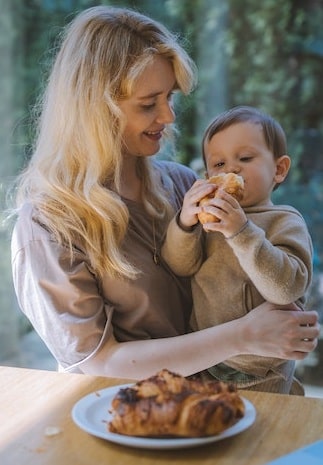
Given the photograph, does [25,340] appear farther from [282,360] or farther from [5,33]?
[282,360]

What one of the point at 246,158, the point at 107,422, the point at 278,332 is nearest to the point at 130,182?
the point at 246,158

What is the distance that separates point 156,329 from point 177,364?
0.16 metres

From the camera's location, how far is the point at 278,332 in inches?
60.7

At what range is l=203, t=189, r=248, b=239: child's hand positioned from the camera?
1504 mm

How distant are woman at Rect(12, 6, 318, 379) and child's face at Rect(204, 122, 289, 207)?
5.5 inches

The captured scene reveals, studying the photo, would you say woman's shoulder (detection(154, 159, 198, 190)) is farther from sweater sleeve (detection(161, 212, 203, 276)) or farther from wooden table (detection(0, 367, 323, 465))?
wooden table (detection(0, 367, 323, 465))

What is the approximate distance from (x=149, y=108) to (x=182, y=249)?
0.32 metres

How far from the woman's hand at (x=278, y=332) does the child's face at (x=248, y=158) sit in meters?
0.25

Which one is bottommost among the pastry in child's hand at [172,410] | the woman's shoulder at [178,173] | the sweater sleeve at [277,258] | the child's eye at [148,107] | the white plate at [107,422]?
the white plate at [107,422]

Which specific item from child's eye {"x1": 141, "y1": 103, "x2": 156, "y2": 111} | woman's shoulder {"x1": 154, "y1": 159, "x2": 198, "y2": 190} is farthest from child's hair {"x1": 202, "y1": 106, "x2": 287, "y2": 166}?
woman's shoulder {"x1": 154, "y1": 159, "x2": 198, "y2": 190}

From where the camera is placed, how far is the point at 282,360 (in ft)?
5.49

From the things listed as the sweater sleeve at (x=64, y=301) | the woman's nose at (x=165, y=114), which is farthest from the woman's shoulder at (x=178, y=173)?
the sweater sleeve at (x=64, y=301)

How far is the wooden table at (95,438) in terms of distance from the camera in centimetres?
101

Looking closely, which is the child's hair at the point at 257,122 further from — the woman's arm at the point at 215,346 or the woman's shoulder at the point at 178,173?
the woman's arm at the point at 215,346
